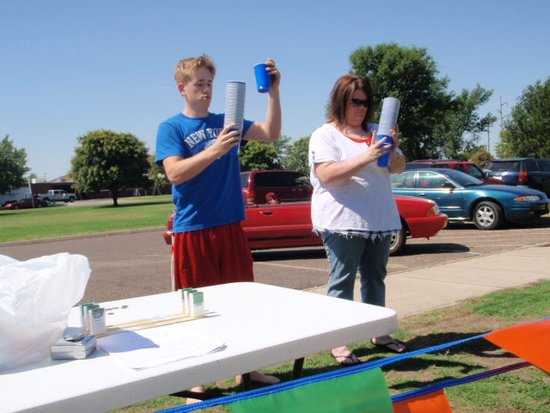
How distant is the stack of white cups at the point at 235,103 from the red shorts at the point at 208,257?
81cm

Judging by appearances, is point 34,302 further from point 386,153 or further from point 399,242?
point 399,242

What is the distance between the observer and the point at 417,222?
8.84 meters

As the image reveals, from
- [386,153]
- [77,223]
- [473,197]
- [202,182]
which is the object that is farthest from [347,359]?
[77,223]

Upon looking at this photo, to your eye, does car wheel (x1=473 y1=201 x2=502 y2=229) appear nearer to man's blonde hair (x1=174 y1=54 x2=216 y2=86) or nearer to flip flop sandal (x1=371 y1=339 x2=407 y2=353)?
flip flop sandal (x1=371 y1=339 x2=407 y2=353)

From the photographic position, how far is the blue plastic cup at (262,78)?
275cm

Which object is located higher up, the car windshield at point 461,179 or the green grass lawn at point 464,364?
the car windshield at point 461,179

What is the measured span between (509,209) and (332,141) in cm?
977

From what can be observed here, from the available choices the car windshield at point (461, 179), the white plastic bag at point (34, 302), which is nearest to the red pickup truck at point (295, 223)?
the car windshield at point (461, 179)

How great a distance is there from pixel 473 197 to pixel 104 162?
4418 cm

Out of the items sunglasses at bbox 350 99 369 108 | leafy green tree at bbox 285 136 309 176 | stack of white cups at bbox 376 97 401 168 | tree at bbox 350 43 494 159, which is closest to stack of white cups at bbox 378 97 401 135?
stack of white cups at bbox 376 97 401 168

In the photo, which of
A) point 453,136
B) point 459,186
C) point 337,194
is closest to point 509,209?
point 459,186

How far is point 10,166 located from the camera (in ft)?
216

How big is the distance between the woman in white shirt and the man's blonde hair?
93cm

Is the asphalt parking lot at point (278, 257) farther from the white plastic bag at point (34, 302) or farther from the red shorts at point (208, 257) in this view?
the white plastic bag at point (34, 302)
